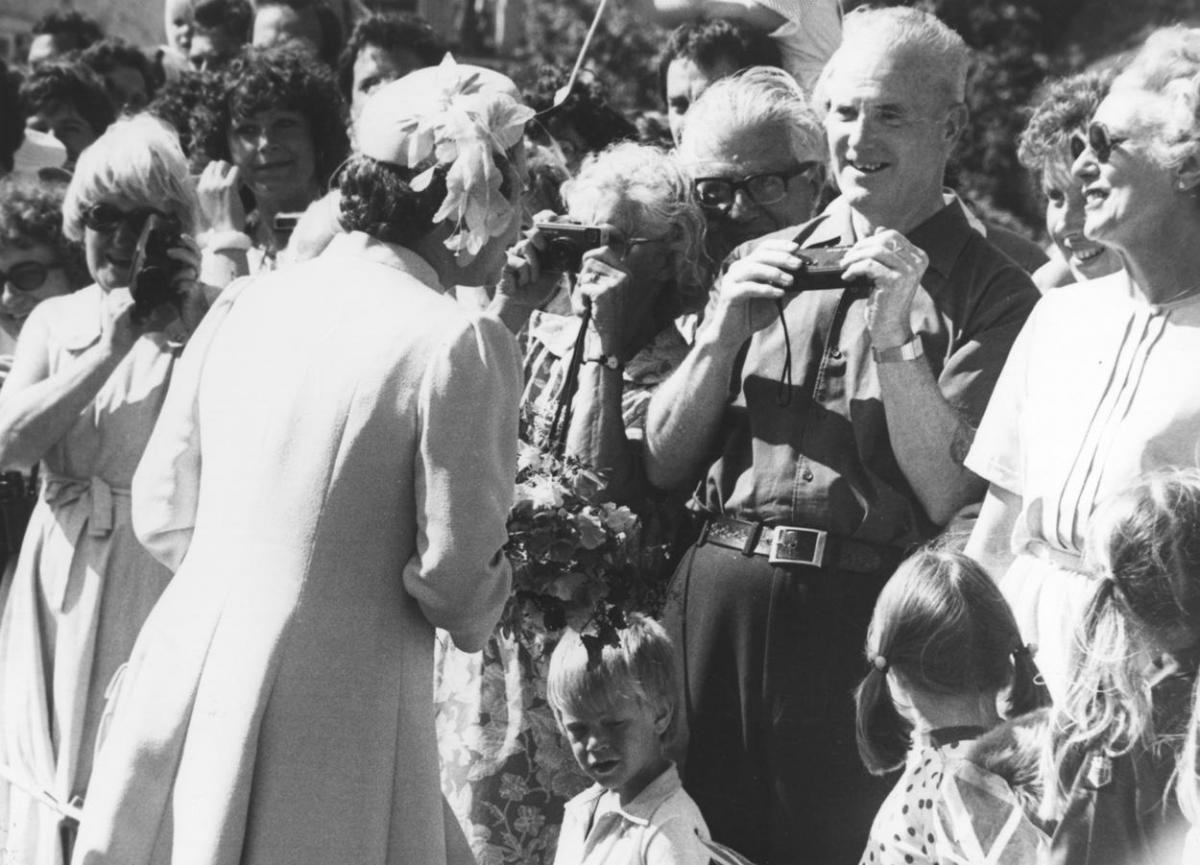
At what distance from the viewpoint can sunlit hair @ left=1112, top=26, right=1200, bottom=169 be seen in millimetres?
4016

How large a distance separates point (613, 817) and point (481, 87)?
1649mm

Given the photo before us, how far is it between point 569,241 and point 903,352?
102 centimetres

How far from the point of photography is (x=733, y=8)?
6398mm

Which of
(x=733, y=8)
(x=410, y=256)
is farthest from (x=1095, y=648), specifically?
(x=733, y=8)

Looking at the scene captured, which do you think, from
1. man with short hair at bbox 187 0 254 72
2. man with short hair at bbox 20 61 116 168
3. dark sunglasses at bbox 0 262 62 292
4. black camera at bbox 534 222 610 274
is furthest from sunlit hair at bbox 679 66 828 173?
man with short hair at bbox 20 61 116 168

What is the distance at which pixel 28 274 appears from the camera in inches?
277

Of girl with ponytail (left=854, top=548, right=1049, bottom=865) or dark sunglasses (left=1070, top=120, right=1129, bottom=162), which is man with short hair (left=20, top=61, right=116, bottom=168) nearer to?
dark sunglasses (left=1070, top=120, right=1129, bottom=162)

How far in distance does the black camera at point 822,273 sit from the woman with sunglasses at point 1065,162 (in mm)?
1055

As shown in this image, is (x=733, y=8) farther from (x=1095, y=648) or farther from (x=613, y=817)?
(x=1095, y=648)

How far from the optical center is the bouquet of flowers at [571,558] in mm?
4555

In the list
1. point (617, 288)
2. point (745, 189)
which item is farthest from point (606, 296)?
point (745, 189)

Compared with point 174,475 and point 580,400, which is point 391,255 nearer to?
point 174,475

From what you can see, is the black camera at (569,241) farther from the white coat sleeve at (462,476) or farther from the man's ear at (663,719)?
the white coat sleeve at (462,476)

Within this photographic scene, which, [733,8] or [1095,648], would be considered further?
[733,8]
